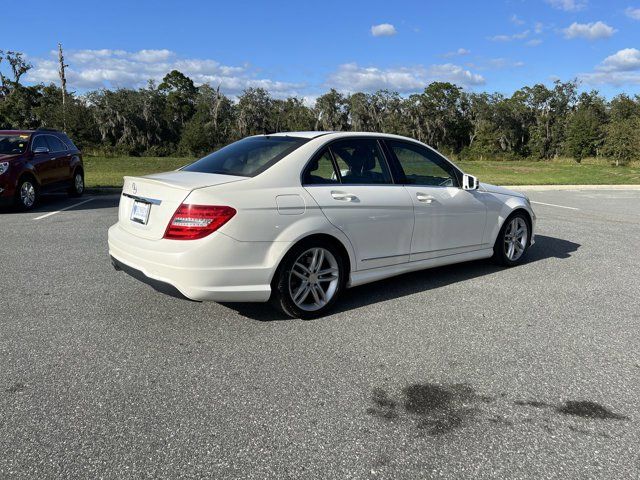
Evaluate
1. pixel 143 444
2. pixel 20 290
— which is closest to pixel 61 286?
pixel 20 290

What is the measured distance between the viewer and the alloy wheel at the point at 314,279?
4.45 meters

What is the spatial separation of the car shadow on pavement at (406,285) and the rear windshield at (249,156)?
1.22 meters

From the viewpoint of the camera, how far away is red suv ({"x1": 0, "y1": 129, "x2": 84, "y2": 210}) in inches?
407

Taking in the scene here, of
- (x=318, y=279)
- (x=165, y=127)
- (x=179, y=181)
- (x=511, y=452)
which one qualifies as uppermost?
(x=165, y=127)

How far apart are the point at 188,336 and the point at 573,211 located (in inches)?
429

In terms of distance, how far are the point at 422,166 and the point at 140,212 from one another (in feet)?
9.52

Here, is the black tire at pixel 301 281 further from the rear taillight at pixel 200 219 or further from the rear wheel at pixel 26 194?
the rear wheel at pixel 26 194

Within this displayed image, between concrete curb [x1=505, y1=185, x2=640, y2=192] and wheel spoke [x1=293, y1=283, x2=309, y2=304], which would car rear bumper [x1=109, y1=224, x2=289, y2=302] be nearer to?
wheel spoke [x1=293, y1=283, x2=309, y2=304]

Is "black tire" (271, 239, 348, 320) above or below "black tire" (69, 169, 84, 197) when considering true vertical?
below

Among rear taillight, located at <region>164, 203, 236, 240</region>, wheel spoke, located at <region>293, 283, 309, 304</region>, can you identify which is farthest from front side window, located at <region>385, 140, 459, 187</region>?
rear taillight, located at <region>164, 203, 236, 240</region>

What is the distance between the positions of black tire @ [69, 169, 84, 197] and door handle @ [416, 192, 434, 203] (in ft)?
33.7

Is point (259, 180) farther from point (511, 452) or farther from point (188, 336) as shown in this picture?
point (511, 452)

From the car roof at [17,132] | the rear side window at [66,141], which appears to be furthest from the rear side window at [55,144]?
the car roof at [17,132]

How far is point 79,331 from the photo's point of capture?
4.16 meters
